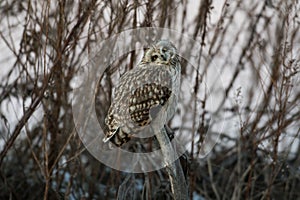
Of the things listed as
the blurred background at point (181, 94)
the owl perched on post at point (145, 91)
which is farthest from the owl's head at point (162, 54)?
the blurred background at point (181, 94)

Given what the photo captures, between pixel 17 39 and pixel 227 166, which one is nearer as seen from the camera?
pixel 17 39

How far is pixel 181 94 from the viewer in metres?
2.74

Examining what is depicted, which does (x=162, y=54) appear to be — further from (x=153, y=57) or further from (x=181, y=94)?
(x=181, y=94)

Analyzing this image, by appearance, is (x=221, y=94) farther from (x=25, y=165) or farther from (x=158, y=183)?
(x=25, y=165)

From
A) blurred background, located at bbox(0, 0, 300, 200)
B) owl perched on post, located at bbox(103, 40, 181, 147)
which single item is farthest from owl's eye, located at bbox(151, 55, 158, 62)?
blurred background, located at bbox(0, 0, 300, 200)

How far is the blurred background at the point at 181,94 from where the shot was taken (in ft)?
9.06

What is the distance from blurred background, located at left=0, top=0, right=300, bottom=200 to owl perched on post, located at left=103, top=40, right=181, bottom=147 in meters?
0.80

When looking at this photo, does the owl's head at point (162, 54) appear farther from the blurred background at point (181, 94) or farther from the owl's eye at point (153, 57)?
the blurred background at point (181, 94)

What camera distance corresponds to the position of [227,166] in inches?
158

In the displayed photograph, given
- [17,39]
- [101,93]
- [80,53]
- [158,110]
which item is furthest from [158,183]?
[158,110]

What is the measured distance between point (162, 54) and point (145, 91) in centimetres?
13

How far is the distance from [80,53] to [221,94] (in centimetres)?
99

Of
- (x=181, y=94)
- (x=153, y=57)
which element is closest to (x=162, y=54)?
(x=153, y=57)

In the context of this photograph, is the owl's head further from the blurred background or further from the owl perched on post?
the blurred background
